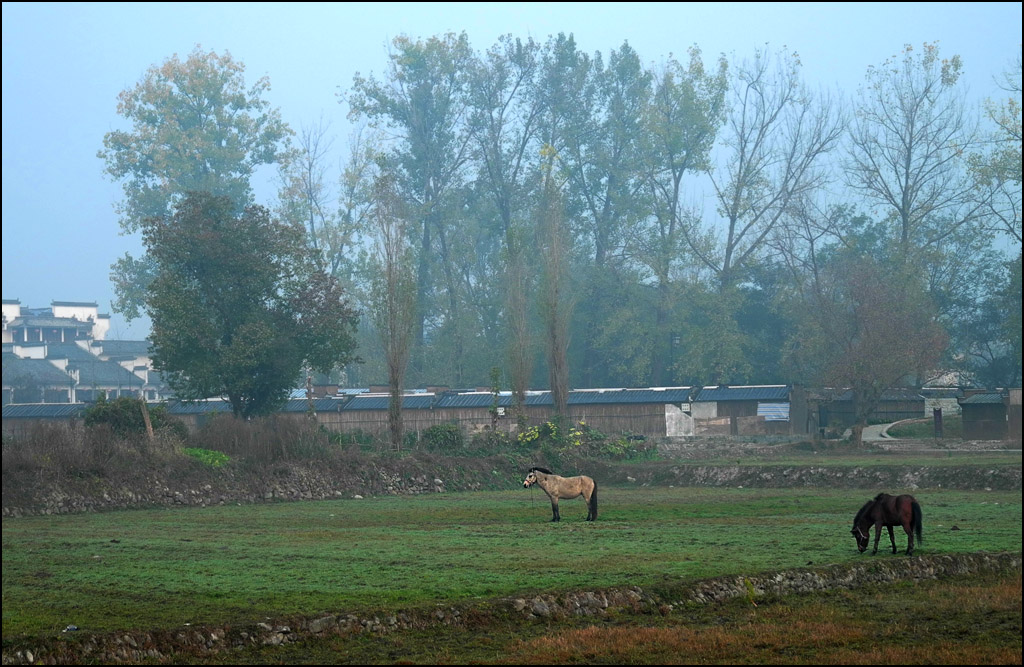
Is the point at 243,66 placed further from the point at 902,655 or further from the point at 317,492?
the point at 902,655

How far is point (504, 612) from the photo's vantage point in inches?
498

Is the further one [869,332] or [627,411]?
[627,411]

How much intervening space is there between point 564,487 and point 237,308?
2107 cm

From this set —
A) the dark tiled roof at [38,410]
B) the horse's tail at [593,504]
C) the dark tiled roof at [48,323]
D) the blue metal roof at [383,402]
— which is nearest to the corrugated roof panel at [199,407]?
the dark tiled roof at [38,410]

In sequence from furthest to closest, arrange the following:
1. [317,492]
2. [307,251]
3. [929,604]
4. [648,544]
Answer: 1. [307,251]
2. [317,492]
3. [648,544]
4. [929,604]

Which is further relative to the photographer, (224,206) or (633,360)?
(633,360)

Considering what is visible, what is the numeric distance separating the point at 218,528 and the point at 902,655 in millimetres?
14874

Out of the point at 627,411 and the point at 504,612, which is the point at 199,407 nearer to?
the point at 627,411

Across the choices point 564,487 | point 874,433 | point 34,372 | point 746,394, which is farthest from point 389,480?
point 34,372

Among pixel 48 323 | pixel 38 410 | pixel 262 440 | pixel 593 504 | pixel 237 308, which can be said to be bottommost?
pixel 593 504

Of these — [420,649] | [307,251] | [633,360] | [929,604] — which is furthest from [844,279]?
[420,649]

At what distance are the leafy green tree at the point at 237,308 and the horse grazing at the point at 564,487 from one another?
733 inches

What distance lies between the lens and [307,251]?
141 ft

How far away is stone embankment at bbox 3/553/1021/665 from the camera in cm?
1073
